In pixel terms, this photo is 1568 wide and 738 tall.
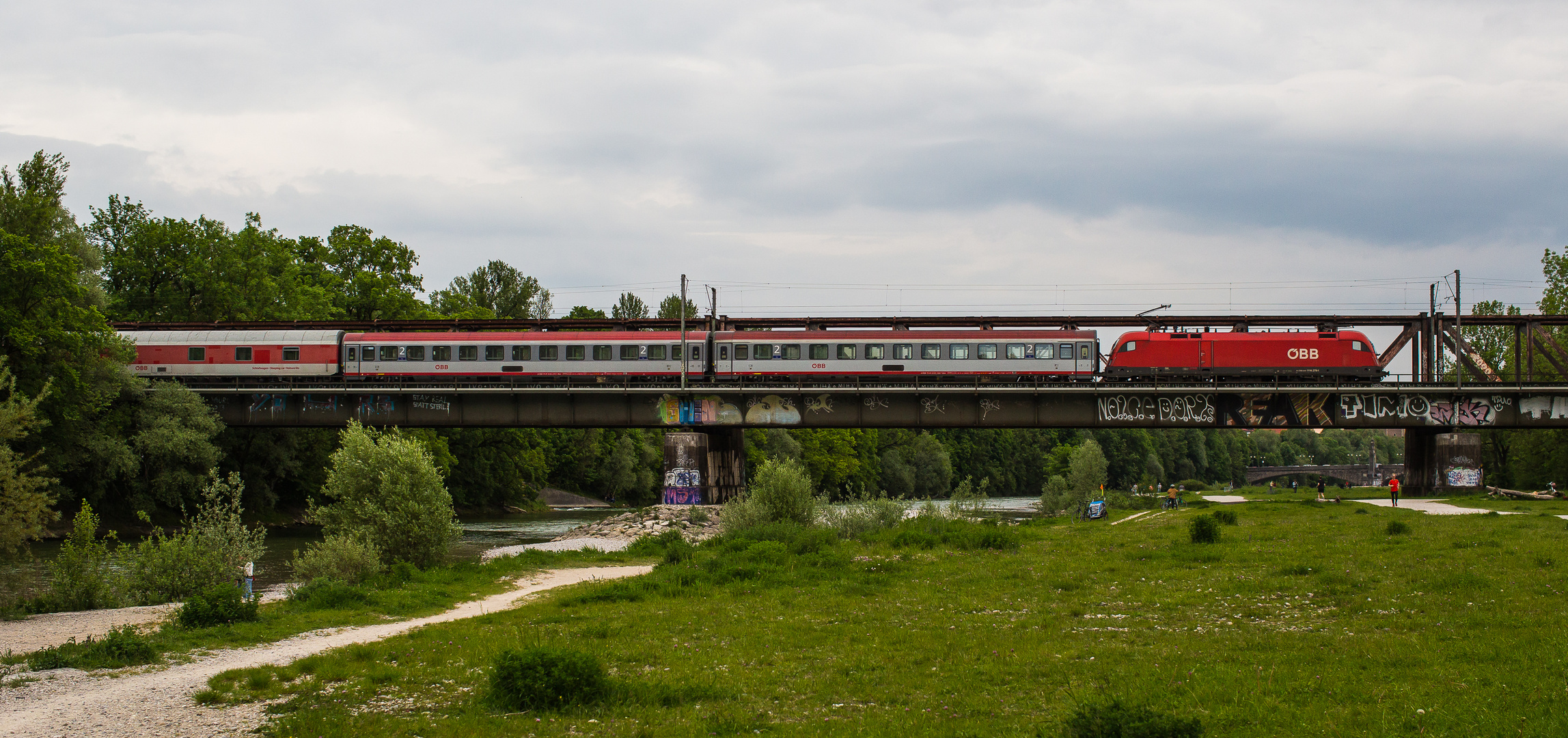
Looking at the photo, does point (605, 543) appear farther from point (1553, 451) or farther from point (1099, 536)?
point (1553, 451)

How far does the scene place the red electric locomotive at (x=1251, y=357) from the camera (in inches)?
2013

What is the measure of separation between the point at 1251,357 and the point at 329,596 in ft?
151

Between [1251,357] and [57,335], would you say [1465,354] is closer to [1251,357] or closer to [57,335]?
[1251,357]

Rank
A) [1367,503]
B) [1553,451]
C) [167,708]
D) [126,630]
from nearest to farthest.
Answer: [167,708] → [126,630] → [1367,503] → [1553,451]

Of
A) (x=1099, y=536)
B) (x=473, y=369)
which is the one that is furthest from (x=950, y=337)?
(x=473, y=369)

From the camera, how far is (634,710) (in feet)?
37.0

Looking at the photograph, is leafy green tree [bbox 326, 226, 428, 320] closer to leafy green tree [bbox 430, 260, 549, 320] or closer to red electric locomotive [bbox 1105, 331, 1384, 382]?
→ leafy green tree [bbox 430, 260, 549, 320]

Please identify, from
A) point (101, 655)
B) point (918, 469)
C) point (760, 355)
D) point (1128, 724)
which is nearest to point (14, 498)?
point (101, 655)

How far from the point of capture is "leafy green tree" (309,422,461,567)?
89.8 ft

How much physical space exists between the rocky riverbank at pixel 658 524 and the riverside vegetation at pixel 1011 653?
2216 centimetres

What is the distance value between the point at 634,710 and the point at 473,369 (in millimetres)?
45634

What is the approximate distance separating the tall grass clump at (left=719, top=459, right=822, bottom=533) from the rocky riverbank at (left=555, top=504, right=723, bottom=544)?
10212 mm

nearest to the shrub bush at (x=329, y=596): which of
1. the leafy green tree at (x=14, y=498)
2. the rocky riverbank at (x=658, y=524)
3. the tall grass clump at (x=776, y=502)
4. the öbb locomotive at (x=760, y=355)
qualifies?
the leafy green tree at (x=14, y=498)

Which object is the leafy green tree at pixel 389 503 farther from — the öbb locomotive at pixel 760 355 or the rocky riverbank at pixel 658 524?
the öbb locomotive at pixel 760 355
